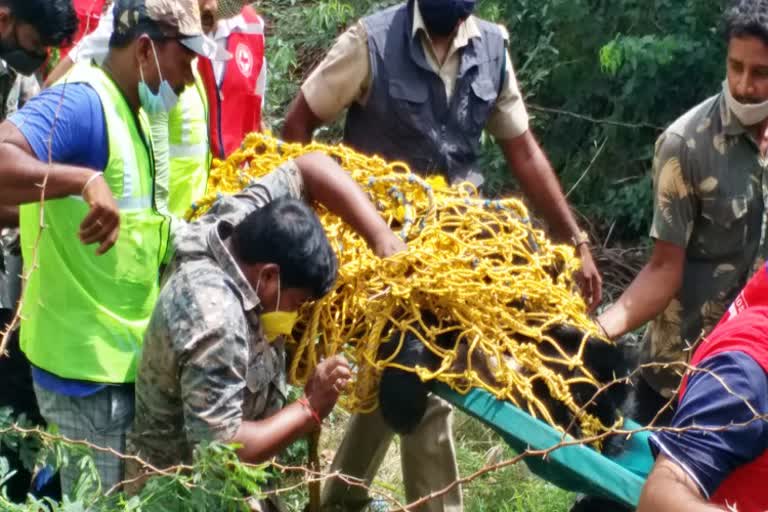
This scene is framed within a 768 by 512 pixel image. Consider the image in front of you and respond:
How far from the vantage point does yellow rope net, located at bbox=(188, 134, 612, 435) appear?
367 cm

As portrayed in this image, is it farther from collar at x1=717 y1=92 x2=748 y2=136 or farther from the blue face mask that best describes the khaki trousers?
the blue face mask

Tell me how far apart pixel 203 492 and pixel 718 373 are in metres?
1.09

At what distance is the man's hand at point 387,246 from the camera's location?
374 cm

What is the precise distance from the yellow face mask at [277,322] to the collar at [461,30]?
1.59 m

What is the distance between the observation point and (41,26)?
4.23 metres

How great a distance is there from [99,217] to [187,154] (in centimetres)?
109

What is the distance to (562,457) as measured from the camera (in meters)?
3.49

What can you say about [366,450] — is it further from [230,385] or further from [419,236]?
[230,385]

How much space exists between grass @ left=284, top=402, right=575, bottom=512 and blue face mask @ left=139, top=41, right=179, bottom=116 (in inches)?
77.6

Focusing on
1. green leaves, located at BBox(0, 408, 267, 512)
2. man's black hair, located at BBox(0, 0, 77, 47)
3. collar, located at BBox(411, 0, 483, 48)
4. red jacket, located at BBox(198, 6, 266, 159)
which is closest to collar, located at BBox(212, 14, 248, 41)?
red jacket, located at BBox(198, 6, 266, 159)

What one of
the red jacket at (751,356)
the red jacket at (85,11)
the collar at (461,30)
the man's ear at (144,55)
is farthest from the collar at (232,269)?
the red jacket at (85,11)

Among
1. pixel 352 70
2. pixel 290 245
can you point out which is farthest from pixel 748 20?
pixel 290 245

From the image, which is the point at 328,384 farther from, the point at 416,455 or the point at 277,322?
the point at 416,455

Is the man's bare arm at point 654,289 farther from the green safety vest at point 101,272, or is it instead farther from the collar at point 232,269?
the green safety vest at point 101,272
